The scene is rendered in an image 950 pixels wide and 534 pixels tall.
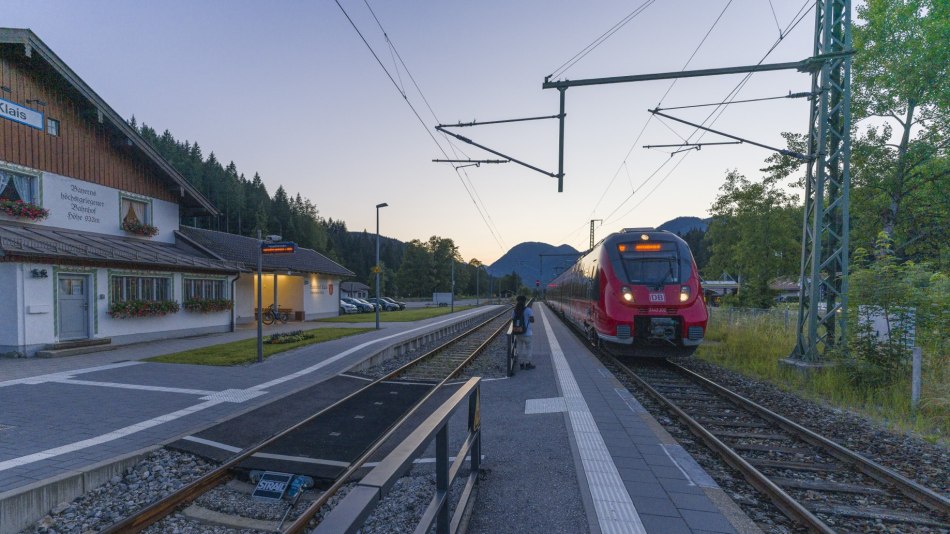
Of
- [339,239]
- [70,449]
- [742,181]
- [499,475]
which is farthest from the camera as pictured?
[339,239]

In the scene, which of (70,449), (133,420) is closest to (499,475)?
(70,449)

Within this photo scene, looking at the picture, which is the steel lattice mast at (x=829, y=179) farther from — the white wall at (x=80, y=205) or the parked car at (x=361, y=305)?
the parked car at (x=361, y=305)

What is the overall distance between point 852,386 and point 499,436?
24.7 ft

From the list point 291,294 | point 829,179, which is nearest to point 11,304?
point 291,294

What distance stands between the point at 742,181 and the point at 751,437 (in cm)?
2757

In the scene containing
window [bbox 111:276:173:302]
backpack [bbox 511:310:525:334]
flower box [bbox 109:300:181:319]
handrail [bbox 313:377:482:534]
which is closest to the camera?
handrail [bbox 313:377:482:534]

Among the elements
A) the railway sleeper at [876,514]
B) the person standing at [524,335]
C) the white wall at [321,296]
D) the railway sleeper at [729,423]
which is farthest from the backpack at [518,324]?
the white wall at [321,296]

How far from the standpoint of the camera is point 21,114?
12906 millimetres

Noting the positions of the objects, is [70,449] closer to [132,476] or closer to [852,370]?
[132,476]

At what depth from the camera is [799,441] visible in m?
5.64

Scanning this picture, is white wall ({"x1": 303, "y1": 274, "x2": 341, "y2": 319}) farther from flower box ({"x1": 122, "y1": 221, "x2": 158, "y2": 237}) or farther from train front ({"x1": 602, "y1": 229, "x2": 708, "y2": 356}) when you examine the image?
train front ({"x1": 602, "y1": 229, "x2": 708, "y2": 356})

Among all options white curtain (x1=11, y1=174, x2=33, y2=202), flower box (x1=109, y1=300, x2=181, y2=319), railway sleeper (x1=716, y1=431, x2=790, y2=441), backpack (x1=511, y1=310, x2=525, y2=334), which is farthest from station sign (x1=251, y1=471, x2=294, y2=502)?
white curtain (x1=11, y1=174, x2=33, y2=202)

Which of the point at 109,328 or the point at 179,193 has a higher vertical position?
the point at 179,193

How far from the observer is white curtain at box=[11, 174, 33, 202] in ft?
42.0
